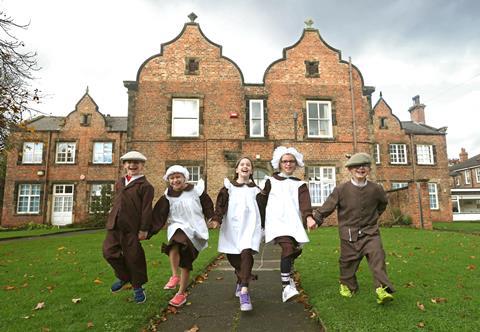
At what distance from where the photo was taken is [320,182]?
17328 mm

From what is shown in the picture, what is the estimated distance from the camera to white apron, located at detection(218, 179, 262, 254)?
410 centimetres

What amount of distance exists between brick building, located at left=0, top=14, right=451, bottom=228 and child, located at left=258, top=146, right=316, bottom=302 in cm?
1234

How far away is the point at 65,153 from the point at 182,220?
24.5m

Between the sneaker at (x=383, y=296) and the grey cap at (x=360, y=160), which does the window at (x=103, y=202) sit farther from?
the sneaker at (x=383, y=296)

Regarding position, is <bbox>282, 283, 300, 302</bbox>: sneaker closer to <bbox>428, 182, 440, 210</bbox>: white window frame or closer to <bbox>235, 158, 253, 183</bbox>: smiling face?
<bbox>235, 158, 253, 183</bbox>: smiling face

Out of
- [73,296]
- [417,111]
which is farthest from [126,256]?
[417,111]

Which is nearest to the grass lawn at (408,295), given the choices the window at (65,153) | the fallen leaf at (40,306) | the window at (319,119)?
the fallen leaf at (40,306)

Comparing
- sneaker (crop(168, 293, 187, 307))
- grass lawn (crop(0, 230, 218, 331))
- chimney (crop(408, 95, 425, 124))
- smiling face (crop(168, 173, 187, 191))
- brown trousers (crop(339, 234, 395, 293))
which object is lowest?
A: grass lawn (crop(0, 230, 218, 331))

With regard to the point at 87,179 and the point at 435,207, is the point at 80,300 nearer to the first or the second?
the point at 87,179

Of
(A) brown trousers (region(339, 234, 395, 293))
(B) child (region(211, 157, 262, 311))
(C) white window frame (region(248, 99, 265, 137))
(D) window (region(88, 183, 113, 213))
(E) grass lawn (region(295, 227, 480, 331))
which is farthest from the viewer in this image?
(D) window (region(88, 183, 113, 213))

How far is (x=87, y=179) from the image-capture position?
24.9 meters

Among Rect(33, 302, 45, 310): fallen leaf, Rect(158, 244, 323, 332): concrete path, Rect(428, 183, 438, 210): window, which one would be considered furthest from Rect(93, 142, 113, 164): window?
Rect(428, 183, 438, 210): window

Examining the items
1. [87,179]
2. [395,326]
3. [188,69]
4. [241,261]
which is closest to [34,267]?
[241,261]

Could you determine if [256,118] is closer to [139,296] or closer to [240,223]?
[240,223]
